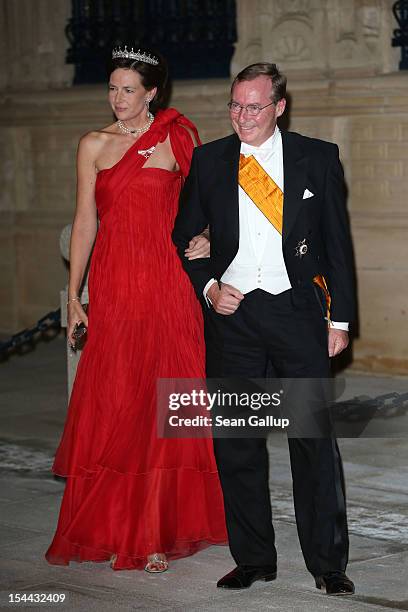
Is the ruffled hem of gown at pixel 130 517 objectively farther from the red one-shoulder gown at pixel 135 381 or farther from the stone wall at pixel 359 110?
the stone wall at pixel 359 110

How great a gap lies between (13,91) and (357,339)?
499 cm

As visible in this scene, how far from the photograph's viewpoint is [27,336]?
11.0 metres

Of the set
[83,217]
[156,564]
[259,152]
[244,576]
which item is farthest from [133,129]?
[244,576]

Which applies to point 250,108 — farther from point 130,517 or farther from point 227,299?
point 130,517

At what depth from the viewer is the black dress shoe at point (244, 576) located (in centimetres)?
582

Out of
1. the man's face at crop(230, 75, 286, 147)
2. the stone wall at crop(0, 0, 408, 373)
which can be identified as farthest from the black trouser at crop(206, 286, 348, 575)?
the stone wall at crop(0, 0, 408, 373)

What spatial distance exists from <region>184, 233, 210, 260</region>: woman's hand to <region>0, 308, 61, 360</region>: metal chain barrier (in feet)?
16.6

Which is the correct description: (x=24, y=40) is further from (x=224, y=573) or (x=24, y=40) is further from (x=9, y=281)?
(x=224, y=573)

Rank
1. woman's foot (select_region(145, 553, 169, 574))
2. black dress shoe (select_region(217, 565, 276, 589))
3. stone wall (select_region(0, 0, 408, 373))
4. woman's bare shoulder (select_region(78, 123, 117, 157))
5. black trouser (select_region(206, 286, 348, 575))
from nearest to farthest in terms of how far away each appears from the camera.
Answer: black trouser (select_region(206, 286, 348, 575)), black dress shoe (select_region(217, 565, 276, 589)), woman's foot (select_region(145, 553, 169, 574)), woman's bare shoulder (select_region(78, 123, 117, 157)), stone wall (select_region(0, 0, 408, 373))

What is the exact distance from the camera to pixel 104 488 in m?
6.28

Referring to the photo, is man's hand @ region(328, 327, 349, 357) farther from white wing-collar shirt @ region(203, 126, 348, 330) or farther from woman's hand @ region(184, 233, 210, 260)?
woman's hand @ region(184, 233, 210, 260)

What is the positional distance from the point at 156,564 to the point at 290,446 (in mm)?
943

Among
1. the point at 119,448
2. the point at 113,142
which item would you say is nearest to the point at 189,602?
the point at 119,448

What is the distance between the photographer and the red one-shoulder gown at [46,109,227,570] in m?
6.26
